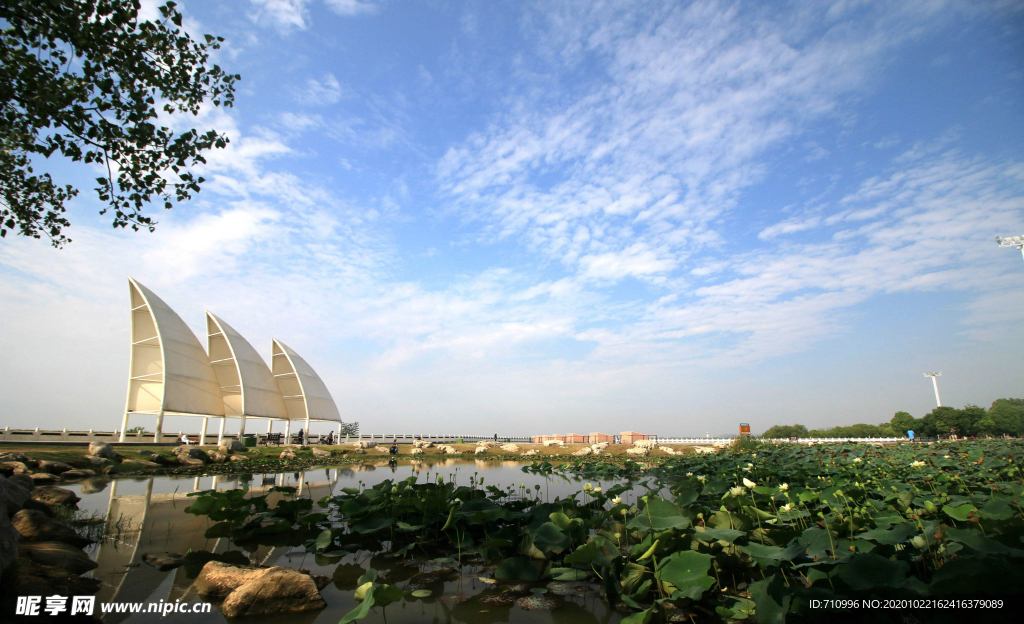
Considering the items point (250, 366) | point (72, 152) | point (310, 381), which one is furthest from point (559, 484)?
point (310, 381)

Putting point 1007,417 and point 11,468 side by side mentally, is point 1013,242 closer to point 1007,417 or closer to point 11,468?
point 1007,417

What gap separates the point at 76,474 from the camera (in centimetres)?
1275

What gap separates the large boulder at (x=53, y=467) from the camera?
12.3m

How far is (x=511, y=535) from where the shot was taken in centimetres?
496

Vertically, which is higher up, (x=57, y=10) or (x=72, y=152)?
(x=57, y=10)

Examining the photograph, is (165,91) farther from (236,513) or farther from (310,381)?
(310,381)

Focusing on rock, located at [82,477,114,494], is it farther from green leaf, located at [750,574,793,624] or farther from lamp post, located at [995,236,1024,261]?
lamp post, located at [995,236,1024,261]

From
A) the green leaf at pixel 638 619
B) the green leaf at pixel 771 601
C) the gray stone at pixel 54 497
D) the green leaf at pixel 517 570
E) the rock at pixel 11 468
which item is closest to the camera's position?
the green leaf at pixel 771 601

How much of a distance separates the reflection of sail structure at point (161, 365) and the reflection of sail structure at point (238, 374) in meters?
2.55

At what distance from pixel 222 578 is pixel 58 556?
1840 mm

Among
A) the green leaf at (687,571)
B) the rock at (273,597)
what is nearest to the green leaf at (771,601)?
the green leaf at (687,571)

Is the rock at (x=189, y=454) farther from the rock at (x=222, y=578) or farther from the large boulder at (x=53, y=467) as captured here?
the rock at (x=222, y=578)

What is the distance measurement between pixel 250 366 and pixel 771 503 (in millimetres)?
40505

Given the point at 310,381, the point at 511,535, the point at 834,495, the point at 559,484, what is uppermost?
the point at 310,381
